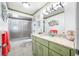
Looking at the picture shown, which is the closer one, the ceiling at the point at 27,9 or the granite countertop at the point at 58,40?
the granite countertop at the point at 58,40

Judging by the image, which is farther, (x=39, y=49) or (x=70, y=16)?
(x=39, y=49)

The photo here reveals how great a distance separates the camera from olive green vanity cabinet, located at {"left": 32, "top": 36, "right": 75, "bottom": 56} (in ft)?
4.12

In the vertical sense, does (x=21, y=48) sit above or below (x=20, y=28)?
below

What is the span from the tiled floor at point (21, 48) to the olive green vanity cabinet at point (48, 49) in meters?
0.09

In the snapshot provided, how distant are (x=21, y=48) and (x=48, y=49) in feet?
1.46

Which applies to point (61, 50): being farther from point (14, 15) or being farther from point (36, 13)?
point (14, 15)

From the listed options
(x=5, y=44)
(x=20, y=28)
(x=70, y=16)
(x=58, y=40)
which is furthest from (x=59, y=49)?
(x=5, y=44)

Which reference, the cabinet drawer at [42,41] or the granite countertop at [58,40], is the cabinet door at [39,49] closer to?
the cabinet drawer at [42,41]

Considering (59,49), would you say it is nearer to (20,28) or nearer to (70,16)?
(70,16)

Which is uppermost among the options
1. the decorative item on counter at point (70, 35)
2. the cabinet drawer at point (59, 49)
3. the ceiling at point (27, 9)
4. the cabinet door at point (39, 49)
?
the ceiling at point (27, 9)

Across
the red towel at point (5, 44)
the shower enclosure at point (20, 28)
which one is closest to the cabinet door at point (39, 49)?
the shower enclosure at point (20, 28)

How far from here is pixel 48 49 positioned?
1.52 m

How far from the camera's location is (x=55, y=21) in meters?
1.47

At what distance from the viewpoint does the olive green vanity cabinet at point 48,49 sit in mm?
1255
